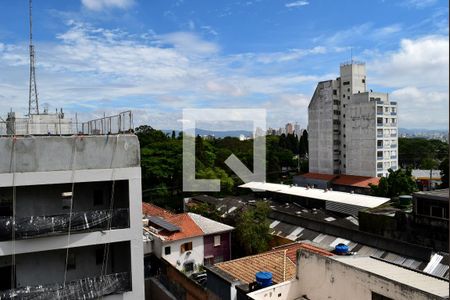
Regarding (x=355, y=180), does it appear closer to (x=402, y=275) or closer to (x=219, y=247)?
(x=219, y=247)

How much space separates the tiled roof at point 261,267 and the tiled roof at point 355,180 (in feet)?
79.4

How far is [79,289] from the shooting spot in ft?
24.6

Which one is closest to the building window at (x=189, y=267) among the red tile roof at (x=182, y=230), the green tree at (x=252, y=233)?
the red tile roof at (x=182, y=230)

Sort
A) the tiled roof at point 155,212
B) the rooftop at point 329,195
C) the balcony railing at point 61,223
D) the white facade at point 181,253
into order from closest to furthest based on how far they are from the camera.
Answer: the balcony railing at point 61,223, the white facade at point 181,253, the tiled roof at point 155,212, the rooftop at point 329,195

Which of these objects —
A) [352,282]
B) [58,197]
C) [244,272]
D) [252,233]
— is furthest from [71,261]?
[252,233]

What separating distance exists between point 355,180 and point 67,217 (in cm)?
3106

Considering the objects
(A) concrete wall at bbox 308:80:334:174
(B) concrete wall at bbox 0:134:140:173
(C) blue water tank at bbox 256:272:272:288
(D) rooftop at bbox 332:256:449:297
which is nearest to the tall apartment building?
(A) concrete wall at bbox 308:80:334:174

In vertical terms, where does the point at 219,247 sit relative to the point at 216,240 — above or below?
below

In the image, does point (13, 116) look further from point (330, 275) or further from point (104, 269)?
point (330, 275)

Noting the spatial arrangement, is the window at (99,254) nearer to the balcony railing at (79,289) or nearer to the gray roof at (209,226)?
the balcony railing at (79,289)

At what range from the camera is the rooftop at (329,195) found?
21825 millimetres

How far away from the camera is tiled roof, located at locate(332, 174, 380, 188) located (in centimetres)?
3282

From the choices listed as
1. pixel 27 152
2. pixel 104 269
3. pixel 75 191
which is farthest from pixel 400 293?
pixel 27 152

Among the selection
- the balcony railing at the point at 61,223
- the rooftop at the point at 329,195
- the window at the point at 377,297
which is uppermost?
the balcony railing at the point at 61,223
